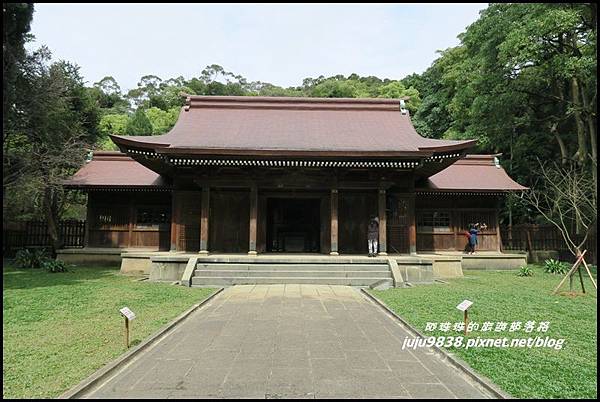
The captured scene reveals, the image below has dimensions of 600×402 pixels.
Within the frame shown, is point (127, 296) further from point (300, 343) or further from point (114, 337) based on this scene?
point (300, 343)

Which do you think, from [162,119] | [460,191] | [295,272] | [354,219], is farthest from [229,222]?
[162,119]

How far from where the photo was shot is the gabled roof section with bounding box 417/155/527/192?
17156mm

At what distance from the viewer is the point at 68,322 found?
711 cm

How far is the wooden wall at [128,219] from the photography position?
56.4 ft

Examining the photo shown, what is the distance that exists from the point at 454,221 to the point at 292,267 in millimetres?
9031

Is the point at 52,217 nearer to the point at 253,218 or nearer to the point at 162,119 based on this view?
the point at 253,218

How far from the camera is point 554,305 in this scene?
866cm

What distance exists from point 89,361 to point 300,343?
9.04 feet

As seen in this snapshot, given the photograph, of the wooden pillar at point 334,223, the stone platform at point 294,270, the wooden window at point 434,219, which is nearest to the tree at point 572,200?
the wooden window at point 434,219

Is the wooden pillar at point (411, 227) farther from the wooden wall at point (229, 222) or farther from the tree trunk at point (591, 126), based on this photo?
the tree trunk at point (591, 126)

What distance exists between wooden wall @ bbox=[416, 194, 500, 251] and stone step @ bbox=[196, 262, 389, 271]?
614 cm

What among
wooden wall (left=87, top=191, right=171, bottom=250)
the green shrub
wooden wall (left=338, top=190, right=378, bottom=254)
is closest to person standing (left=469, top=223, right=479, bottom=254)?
wooden wall (left=338, top=190, right=378, bottom=254)

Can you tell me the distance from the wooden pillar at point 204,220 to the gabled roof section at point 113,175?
11.6 feet

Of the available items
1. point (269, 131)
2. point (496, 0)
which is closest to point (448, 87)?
point (496, 0)
